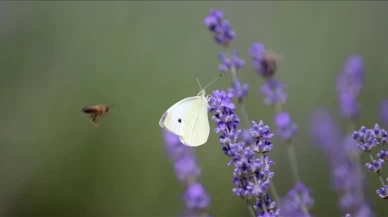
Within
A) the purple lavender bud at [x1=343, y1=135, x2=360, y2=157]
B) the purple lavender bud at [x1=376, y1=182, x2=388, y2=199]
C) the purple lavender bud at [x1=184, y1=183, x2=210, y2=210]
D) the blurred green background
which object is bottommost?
the purple lavender bud at [x1=376, y1=182, x2=388, y2=199]

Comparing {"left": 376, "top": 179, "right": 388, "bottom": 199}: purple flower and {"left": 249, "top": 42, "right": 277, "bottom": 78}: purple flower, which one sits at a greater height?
{"left": 249, "top": 42, "right": 277, "bottom": 78}: purple flower

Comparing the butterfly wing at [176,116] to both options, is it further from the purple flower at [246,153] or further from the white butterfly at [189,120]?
the purple flower at [246,153]

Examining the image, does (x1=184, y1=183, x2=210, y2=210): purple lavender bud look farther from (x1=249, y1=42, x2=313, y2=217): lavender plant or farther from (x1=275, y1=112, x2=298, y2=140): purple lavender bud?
(x1=275, y1=112, x2=298, y2=140): purple lavender bud

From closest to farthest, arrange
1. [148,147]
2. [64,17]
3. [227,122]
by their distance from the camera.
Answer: [227,122], [148,147], [64,17]

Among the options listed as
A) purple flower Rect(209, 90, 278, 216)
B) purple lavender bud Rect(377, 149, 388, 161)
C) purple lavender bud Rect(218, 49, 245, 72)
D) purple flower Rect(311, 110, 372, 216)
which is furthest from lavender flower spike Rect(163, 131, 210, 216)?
purple lavender bud Rect(377, 149, 388, 161)

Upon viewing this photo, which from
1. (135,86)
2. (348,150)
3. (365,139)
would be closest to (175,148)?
(348,150)

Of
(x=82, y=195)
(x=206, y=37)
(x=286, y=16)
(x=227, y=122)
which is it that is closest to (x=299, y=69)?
(x=286, y=16)

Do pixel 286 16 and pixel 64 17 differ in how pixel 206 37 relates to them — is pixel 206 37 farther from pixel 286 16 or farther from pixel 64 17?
pixel 64 17
